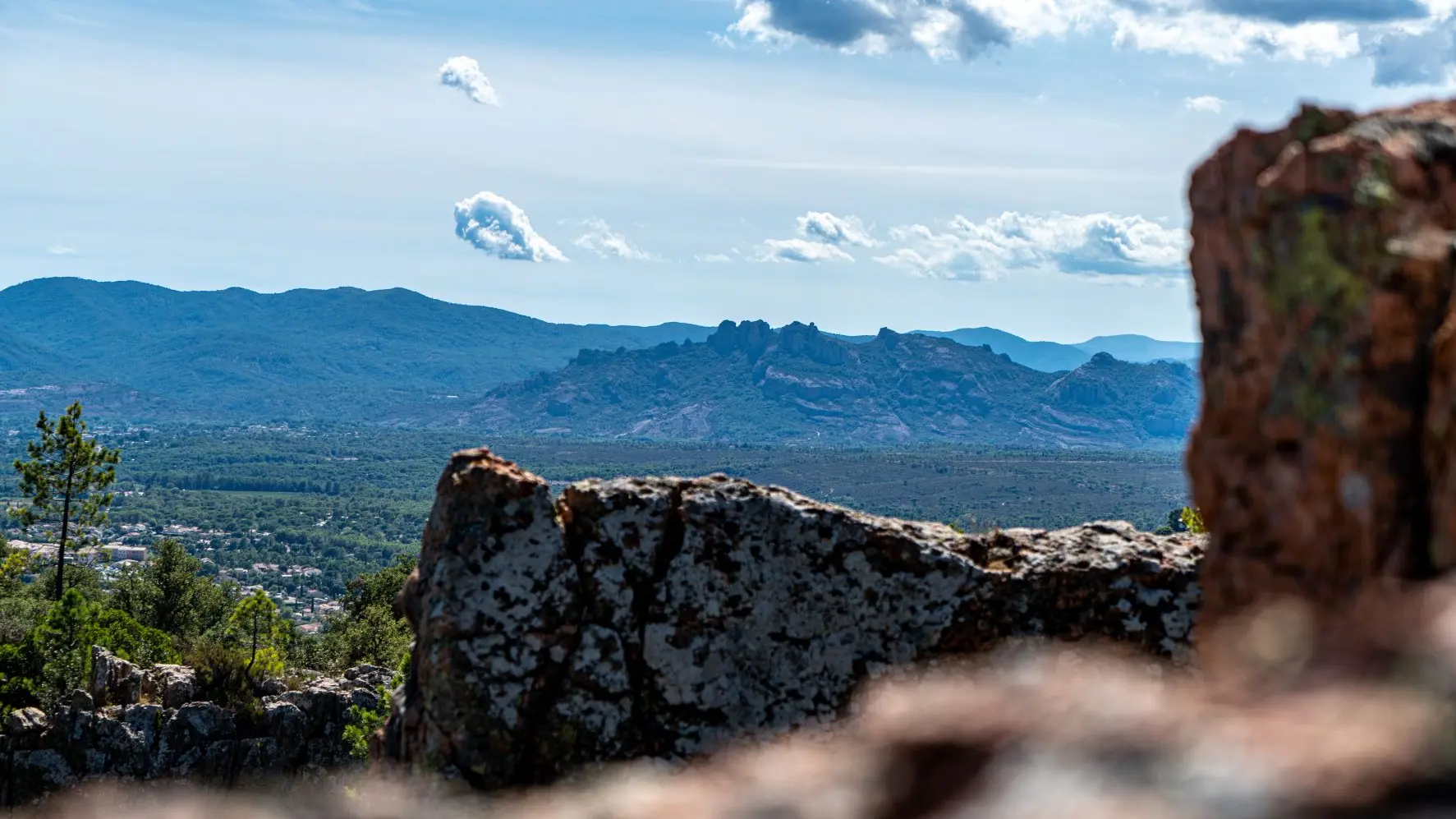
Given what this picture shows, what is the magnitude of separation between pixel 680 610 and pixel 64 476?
Answer: 52873 mm

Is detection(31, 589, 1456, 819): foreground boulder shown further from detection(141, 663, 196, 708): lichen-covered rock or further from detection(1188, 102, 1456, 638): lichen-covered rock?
detection(141, 663, 196, 708): lichen-covered rock

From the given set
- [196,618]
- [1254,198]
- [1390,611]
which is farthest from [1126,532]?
[196,618]

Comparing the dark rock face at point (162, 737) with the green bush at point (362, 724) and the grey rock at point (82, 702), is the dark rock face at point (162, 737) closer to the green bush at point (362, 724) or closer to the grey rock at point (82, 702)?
the grey rock at point (82, 702)

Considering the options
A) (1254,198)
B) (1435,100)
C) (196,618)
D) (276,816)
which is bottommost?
(196,618)

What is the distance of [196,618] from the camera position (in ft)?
224

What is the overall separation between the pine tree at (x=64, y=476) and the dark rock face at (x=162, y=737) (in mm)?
18886

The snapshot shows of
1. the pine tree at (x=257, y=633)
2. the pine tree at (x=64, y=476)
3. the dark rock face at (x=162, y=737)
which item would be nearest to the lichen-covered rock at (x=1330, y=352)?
the dark rock face at (x=162, y=737)

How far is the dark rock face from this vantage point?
36781 millimetres

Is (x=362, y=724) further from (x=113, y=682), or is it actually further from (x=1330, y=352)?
(x=1330, y=352)

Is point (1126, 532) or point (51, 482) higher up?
point (1126, 532)

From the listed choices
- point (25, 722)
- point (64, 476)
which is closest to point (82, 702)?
point (25, 722)

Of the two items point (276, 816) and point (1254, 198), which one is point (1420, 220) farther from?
point (276, 816)

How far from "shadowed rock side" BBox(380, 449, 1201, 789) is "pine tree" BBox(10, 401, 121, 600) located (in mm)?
49098

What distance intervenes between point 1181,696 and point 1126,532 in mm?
10262
